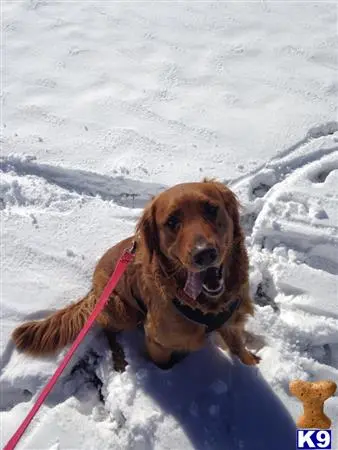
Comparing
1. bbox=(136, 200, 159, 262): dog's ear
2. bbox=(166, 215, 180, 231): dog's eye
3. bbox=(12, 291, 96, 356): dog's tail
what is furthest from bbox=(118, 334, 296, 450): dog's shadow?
bbox=(166, 215, 180, 231): dog's eye

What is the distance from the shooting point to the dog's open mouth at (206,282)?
232 cm

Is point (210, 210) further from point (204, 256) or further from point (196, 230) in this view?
point (204, 256)

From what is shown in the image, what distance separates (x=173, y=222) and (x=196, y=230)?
200 millimetres

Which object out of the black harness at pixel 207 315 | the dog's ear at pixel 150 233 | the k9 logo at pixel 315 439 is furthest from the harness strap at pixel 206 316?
the k9 logo at pixel 315 439

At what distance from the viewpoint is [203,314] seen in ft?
8.10

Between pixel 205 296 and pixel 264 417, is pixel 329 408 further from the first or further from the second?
pixel 205 296

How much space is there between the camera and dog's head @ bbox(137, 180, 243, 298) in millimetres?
2131

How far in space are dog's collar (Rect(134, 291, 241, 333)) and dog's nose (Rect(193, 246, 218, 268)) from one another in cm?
38

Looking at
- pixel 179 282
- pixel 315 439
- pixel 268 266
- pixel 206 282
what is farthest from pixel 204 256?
pixel 268 266

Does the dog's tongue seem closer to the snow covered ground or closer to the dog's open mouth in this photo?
the dog's open mouth

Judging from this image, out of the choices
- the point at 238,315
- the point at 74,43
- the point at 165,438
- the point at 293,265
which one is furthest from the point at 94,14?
the point at 165,438

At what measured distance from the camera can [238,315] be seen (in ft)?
8.73

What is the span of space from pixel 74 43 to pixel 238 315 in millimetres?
4034

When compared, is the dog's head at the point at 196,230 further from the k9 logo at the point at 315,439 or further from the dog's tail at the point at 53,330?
the k9 logo at the point at 315,439
